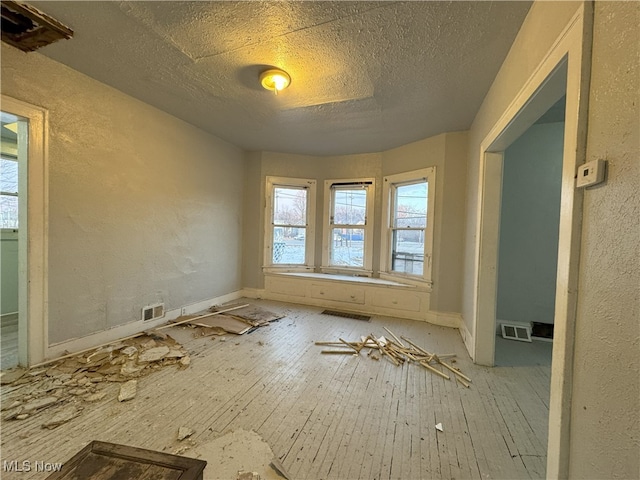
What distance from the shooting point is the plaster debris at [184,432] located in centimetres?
157

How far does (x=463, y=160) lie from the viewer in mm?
3490

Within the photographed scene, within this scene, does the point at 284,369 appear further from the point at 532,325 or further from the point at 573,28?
the point at 532,325

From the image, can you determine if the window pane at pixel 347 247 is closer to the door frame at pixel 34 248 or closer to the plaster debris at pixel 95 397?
the plaster debris at pixel 95 397

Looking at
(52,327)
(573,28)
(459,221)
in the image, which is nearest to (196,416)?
(52,327)

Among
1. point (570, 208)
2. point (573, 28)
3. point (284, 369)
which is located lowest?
point (284, 369)

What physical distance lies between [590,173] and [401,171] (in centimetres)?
328

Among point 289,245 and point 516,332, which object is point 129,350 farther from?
point 516,332

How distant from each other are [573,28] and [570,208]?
2.40ft

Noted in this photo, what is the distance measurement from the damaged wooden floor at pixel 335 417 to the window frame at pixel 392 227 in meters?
1.36

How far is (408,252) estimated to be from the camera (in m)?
4.15

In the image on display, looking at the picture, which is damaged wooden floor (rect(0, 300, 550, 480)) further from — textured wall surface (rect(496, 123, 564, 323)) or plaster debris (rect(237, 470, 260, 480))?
textured wall surface (rect(496, 123, 564, 323))

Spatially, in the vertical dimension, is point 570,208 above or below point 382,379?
above

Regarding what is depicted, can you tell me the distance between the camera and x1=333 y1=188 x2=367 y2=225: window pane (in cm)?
462

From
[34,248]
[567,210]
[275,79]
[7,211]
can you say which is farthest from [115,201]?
[567,210]
